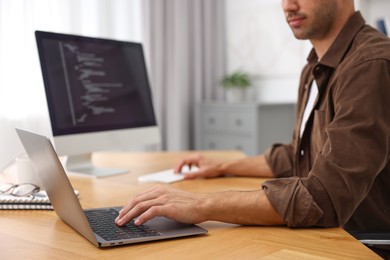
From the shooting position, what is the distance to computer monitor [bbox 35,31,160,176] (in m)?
1.69

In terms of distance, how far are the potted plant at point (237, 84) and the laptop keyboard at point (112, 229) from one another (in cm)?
321

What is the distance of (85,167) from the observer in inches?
75.0

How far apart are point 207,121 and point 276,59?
0.76m


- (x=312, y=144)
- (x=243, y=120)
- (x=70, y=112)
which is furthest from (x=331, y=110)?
(x=243, y=120)

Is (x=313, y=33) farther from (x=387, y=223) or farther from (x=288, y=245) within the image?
(x=288, y=245)

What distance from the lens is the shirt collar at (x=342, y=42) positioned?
53.7 inches

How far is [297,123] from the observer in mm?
1681

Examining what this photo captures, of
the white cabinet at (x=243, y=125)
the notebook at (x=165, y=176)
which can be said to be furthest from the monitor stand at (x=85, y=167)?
the white cabinet at (x=243, y=125)

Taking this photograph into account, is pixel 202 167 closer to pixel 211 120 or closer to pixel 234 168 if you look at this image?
pixel 234 168

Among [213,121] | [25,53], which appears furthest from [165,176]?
[213,121]

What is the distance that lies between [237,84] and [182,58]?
1.65 feet

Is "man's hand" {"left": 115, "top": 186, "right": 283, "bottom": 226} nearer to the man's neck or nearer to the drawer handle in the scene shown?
the man's neck

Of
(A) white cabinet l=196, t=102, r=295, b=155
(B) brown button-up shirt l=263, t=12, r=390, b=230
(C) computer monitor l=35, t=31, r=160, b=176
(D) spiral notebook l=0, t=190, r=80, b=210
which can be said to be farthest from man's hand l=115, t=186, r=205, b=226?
(A) white cabinet l=196, t=102, r=295, b=155

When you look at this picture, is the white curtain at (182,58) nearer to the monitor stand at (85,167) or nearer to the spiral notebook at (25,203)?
the monitor stand at (85,167)
